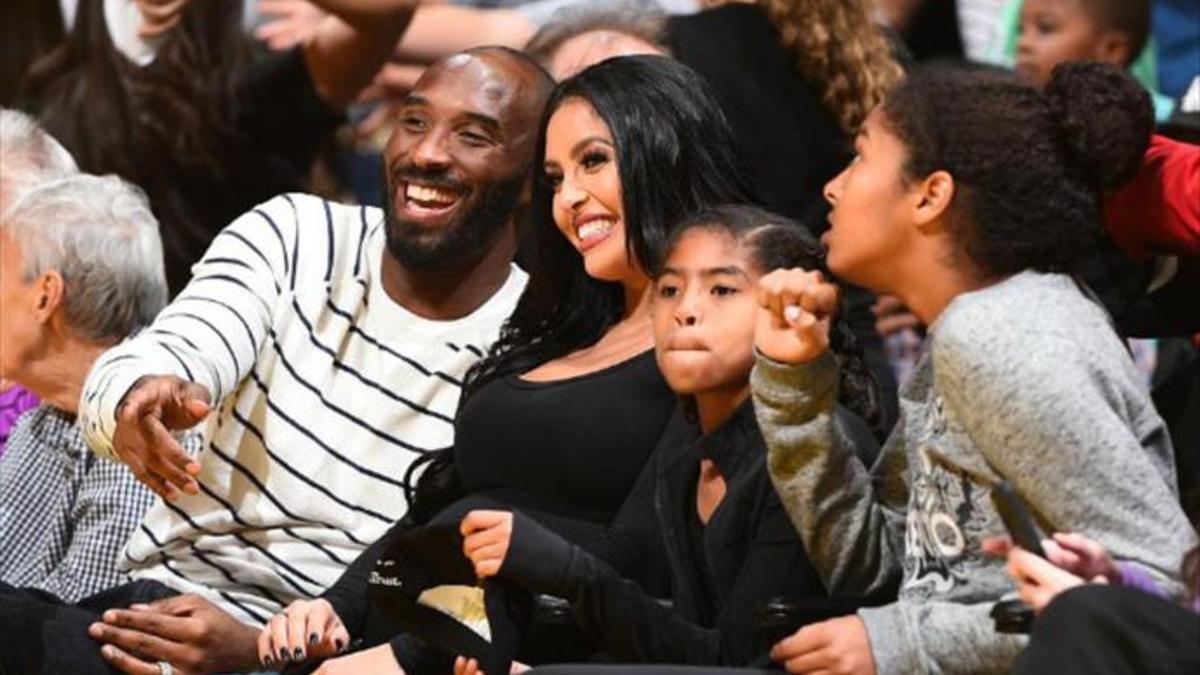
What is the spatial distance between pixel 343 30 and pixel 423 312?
1.23 m

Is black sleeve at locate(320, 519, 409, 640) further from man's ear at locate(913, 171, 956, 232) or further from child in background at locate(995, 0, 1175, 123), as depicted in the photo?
child in background at locate(995, 0, 1175, 123)

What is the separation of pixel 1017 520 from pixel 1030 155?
0.38 m

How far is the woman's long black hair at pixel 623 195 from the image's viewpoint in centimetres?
302

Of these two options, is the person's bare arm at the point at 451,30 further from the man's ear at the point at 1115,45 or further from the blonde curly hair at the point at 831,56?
the man's ear at the point at 1115,45

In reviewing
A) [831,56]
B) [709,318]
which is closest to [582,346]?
[709,318]

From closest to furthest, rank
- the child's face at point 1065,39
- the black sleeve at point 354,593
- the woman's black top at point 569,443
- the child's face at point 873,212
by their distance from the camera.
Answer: the child's face at point 873,212 < the woman's black top at point 569,443 < the black sleeve at point 354,593 < the child's face at point 1065,39

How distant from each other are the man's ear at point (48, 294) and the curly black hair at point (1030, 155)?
1.48 metres

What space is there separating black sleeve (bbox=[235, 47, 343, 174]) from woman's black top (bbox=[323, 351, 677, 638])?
1592 millimetres

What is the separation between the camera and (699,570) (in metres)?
2.69

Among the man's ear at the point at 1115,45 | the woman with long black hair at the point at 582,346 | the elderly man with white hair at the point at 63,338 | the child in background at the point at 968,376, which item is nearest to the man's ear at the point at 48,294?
the elderly man with white hair at the point at 63,338

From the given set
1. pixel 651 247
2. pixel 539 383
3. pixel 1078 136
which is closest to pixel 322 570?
pixel 539 383

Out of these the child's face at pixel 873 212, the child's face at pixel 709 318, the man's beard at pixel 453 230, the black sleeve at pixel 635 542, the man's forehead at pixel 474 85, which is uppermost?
the child's face at pixel 873 212

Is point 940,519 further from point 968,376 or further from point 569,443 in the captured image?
point 569,443

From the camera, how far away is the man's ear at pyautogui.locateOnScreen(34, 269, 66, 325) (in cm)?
356
